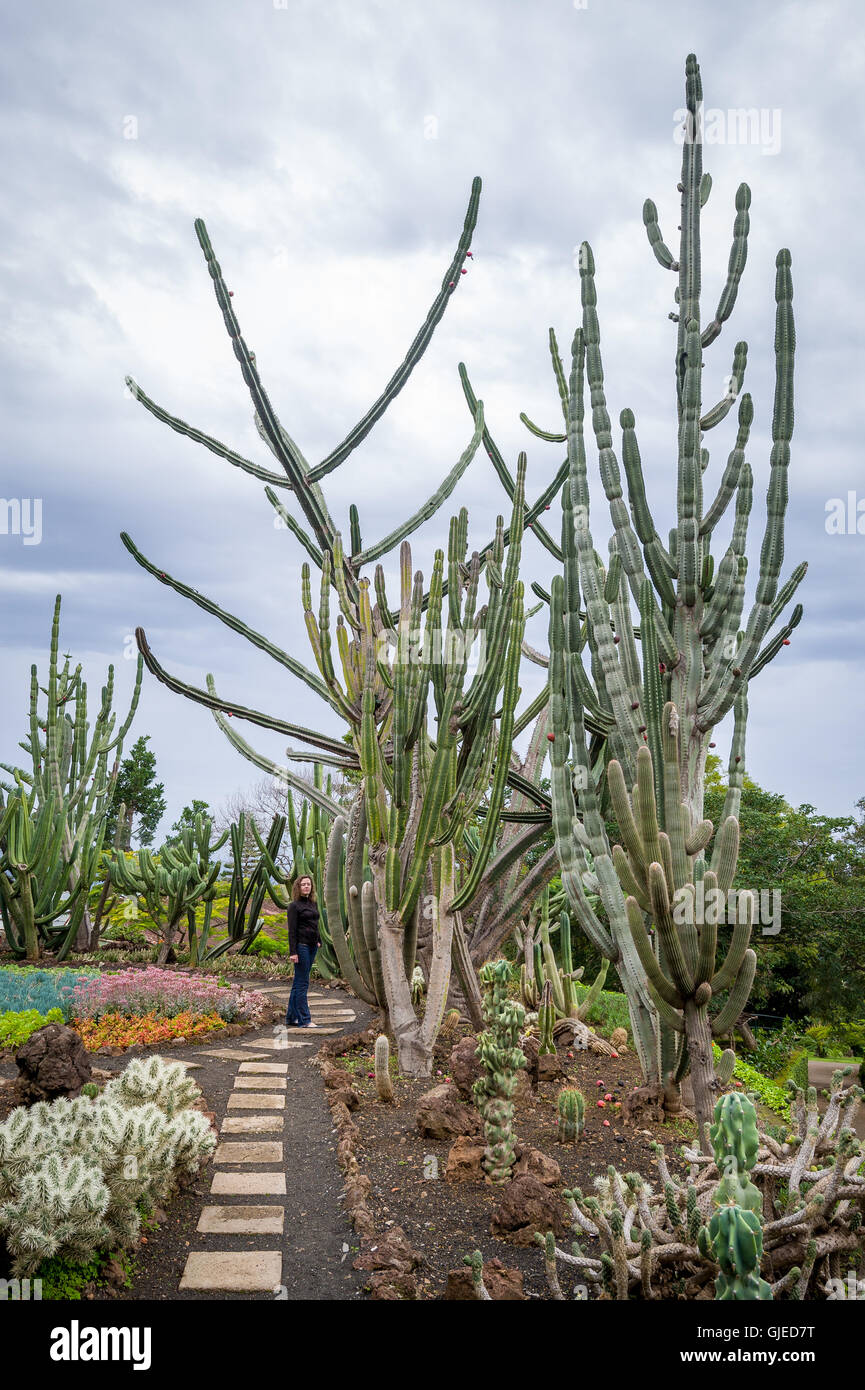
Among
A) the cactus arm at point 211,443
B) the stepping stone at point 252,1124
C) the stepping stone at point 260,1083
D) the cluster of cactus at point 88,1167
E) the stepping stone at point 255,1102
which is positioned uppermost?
the cactus arm at point 211,443

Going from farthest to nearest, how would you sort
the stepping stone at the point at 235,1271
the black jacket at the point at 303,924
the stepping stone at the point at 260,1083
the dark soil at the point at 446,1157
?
the black jacket at the point at 303,924
the stepping stone at the point at 260,1083
the dark soil at the point at 446,1157
the stepping stone at the point at 235,1271

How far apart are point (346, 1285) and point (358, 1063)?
3.10m

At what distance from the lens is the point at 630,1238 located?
9.62 feet

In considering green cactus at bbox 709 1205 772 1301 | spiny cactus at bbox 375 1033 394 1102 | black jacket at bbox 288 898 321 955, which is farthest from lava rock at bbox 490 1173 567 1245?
black jacket at bbox 288 898 321 955

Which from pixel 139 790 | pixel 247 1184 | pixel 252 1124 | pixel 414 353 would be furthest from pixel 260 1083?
pixel 139 790

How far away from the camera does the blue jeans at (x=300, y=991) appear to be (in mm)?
7543

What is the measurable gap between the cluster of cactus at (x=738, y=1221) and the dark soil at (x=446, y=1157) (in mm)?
341

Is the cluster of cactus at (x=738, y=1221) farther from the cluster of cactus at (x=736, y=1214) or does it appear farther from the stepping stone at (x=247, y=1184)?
the stepping stone at (x=247, y=1184)

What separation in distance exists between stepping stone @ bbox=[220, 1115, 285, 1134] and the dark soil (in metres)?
0.44

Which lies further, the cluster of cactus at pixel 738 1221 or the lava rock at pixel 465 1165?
the lava rock at pixel 465 1165

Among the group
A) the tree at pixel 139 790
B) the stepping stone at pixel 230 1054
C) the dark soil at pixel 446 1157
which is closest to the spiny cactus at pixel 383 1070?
the dark soil at pixel 446 1157

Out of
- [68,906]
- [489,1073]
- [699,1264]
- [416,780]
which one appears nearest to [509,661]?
[416,780]
